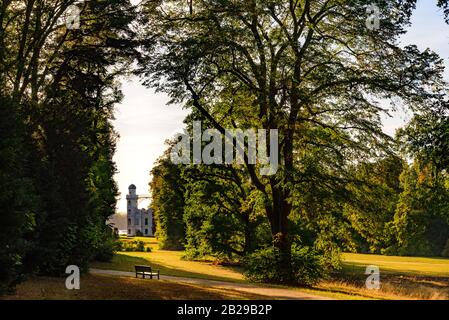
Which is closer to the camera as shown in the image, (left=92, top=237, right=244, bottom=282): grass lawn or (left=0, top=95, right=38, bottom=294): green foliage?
(left=0, top=95, right=38, bottom=294): green foliage

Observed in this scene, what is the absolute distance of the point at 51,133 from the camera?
67.5 ft

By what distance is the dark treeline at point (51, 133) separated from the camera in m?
14.8

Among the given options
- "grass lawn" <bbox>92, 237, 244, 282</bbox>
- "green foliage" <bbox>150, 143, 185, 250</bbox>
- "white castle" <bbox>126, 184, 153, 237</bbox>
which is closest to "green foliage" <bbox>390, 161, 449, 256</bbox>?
"grass lawn" <bbox>92, 237, 244, 282</bbox>

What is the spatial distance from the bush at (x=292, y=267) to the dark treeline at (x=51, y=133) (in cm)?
784

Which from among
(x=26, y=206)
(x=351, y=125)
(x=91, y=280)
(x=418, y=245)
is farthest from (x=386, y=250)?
(x=26, y=206)

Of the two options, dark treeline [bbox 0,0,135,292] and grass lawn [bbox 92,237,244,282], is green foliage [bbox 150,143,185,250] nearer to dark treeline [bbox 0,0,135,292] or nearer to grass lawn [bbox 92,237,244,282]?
grass lawn [bbox 92,237,244,282]

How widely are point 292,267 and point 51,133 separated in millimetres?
12626

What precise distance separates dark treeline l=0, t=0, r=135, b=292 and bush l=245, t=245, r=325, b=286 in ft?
25.7

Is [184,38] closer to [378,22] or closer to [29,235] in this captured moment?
[378,22]

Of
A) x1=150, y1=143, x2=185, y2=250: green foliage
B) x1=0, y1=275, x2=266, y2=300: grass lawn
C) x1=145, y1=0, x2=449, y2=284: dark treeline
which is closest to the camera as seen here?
x1=0, y1=275, x2=266, y2=300: grass lawn

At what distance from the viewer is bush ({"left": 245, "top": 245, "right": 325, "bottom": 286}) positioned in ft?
79.4

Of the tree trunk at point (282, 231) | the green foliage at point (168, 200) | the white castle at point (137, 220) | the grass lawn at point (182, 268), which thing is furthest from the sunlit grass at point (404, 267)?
the white castle at point (137, 220)
